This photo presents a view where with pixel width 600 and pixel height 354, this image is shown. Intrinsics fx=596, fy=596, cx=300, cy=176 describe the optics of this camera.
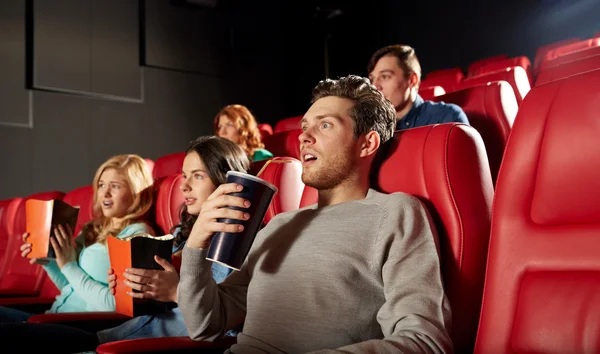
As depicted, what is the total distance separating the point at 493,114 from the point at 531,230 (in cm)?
70

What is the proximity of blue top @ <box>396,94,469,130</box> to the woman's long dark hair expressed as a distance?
487mm

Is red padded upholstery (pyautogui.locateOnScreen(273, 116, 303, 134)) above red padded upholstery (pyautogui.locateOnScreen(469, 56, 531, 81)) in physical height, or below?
below

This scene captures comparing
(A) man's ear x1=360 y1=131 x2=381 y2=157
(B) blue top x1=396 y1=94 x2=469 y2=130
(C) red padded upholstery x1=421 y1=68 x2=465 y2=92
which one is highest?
(C) red padded upholstery x1=421 y1=68 x2=465 y2=92

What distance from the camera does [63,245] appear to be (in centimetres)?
137

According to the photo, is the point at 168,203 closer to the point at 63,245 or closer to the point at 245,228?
the point at 63,245

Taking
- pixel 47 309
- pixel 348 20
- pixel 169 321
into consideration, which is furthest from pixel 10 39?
pixel 169 321

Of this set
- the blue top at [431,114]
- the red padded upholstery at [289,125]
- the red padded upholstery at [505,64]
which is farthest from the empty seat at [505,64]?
the blue top at [431,114]

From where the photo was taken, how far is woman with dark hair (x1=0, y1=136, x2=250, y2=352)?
0.96 metres

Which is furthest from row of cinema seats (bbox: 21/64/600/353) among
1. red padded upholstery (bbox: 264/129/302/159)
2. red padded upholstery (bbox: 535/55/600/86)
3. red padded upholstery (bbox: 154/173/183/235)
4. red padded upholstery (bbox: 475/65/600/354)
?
red padded upholstery (bbox: 264/129/302/159)

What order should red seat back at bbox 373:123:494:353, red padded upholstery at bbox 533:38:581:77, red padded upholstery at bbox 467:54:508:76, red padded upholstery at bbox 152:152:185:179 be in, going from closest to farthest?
red seat back at bbox 373:123:494:353
red padded upholstery at bbox 152:152:185:179
red padded upholstery at bbox 533:38:581:77
red padded upholstery at bbox 467:54:508:76

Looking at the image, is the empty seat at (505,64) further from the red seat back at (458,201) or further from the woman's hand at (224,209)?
the woman's hand at (224,209)

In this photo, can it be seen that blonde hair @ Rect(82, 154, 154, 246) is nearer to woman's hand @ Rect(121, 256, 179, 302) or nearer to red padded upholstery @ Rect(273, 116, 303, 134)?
woman's hand @ Rect(121, 256, 179, 302)

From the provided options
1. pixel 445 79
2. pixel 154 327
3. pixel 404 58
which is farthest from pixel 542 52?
pixel 154 327

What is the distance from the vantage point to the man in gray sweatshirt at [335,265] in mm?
696
